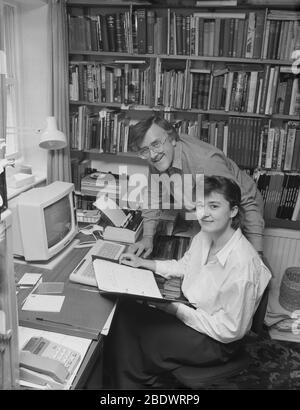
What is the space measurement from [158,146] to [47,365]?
999mm

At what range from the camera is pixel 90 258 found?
1657mm

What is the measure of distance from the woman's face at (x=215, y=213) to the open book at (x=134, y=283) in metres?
0.31

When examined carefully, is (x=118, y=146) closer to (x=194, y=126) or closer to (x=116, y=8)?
(x=194, y=126)

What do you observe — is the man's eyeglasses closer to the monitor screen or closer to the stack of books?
the monitor screen

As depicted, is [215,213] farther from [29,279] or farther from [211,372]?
[29,279]

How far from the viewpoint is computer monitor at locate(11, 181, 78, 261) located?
1562 mm

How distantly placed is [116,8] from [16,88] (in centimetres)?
78

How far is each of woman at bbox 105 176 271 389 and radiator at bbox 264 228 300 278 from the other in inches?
43.0

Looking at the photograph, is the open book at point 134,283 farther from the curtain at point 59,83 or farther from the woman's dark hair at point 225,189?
the curtain at point 59,83

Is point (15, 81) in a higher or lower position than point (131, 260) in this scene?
higher

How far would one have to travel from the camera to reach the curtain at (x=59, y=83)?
2.08m

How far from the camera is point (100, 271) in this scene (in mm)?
1517

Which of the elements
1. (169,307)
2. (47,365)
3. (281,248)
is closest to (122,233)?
(169,307)

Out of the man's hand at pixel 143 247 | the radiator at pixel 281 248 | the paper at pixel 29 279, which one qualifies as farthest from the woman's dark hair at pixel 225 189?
the radiator at pixel 281 248
